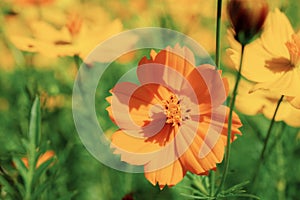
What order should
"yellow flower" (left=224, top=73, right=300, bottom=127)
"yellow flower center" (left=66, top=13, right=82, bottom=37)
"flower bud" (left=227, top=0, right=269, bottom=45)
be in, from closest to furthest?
"flower bud" (left=227, top=0, right=269, bottom=45) → "yellow flower" (left=224, top=73, right=300, bottom=127) → "yellow flower center" (left=66, top=13, right=82, bottom=37)

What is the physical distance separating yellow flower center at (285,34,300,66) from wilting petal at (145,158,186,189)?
0.29 metres

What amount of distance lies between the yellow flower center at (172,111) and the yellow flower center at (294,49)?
21cm

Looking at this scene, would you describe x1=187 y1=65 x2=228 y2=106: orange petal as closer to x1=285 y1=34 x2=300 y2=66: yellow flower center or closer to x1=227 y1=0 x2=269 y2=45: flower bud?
x1=227 y1=0 x2=269 y2=45: flower bud

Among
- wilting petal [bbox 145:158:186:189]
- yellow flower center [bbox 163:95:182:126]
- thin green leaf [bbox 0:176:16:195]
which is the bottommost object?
thin green leaf [bbox 0:176:16:195]

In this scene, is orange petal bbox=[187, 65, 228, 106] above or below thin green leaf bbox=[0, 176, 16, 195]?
above

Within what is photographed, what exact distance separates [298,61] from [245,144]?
63 cm

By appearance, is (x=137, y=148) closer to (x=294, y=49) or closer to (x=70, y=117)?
(x=294, y=49)

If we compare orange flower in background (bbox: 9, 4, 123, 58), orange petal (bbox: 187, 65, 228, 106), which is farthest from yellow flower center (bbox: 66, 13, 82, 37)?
orange petal (bbox: 187, 65, 228, 106)

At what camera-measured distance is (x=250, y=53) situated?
911 mm

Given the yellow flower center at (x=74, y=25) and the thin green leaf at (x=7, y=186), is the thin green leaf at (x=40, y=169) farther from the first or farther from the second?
the yellow flower center at (x=74, y=25)

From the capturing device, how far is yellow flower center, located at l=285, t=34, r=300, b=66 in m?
0.86

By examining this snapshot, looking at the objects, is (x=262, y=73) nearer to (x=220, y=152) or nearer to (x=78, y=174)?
(x=220, y=152)

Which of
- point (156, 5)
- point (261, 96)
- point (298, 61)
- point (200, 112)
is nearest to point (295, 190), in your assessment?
point (261, 96)

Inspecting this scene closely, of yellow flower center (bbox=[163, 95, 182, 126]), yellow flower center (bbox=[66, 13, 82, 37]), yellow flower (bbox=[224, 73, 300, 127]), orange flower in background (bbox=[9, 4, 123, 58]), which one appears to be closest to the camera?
yellow flower center (bbox=[163, 95, 182, 126])
